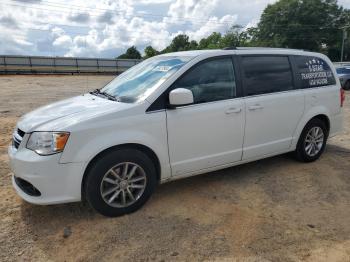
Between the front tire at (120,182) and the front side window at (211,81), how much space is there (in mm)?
957

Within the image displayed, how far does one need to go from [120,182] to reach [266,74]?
8.17 feet

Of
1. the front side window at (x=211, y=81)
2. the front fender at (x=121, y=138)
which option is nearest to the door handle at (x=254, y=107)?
the front side window at (x=211, y=81)

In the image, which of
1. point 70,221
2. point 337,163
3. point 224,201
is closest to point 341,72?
point 337,163

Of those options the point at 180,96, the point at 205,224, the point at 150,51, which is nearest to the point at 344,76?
the point at 180,96

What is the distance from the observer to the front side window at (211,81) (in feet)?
12.7

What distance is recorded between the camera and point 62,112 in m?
3.62

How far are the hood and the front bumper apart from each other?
30cm

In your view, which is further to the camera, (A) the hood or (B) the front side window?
(B) the front side window

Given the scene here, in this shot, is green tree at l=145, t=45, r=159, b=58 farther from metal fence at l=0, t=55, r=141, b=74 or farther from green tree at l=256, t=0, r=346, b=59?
green tree at l=256, t=0, r=346, b=59

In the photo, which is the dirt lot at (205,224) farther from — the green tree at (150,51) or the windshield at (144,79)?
the green tree at (150,51)

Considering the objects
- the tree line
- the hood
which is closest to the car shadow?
the hood

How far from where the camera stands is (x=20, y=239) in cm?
316

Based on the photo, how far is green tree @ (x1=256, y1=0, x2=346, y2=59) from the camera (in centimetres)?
7362

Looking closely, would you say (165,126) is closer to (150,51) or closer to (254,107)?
(254,107)
